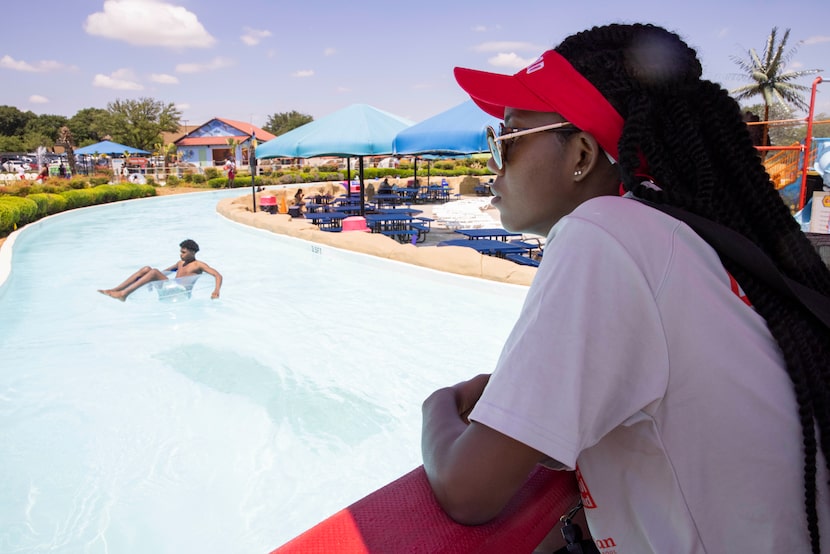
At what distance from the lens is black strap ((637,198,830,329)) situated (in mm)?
791

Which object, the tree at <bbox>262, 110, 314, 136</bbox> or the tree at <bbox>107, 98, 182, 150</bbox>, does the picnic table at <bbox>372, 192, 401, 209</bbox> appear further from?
the tree at <bbox>262, 110, 314, 136</bbox>

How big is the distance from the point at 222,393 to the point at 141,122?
6046 cm

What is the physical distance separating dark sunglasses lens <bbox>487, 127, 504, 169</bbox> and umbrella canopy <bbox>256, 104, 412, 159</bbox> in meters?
10.3

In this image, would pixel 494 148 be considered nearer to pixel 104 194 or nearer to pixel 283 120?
pixel 104 194

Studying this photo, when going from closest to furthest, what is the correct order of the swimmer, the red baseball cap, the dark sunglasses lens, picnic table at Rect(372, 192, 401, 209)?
1. the red baseball cap
2. the dark sunglasses lens
3. the swimmer
4. picnic table at Rect(372, 192, 401, 209)

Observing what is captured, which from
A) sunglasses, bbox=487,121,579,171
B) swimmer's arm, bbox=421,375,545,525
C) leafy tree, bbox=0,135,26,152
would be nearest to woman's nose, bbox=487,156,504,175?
sunglasses, bbox=487,121,579,171

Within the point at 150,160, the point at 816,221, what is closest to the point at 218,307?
the point at 816,221

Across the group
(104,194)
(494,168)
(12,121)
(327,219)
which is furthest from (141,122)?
(494,168)

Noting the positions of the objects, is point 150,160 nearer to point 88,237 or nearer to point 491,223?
point 88,237

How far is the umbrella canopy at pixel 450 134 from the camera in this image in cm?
930

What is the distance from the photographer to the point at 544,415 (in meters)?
0.70

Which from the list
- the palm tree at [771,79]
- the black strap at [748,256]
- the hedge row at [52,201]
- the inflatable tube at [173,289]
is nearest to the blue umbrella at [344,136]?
the inflatable tube at [173,289]

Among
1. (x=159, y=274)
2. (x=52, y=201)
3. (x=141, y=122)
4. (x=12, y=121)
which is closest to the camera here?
(x=159, y=274)

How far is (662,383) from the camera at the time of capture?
2.39 feet
